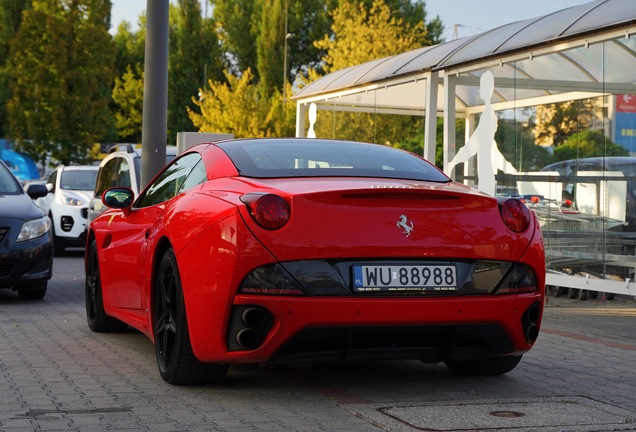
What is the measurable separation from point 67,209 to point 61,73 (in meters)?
18.0

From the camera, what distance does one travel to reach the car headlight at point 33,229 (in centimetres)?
1138

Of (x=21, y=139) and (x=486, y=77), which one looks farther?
(x=21, y=139)

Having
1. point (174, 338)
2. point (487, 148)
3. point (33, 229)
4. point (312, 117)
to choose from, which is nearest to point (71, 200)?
point (312, 117)

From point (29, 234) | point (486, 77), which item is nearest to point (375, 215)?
point (29, 234)

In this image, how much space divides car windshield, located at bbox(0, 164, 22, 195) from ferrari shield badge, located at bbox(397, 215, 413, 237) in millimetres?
7413

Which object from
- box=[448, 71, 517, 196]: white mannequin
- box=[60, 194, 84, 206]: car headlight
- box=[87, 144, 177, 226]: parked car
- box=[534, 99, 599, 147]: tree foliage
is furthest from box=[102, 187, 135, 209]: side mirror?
box=[60, 194, 84, 206]: car headlight

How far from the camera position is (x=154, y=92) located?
43.1 ft

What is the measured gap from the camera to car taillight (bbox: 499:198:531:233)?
19.7ft

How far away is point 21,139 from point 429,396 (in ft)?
117

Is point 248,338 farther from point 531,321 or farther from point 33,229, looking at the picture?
point 33,229

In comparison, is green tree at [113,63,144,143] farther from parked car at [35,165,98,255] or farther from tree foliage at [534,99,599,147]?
tree foliage at [534,99,599,147]

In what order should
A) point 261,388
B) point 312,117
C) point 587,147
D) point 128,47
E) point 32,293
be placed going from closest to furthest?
point 261,388 → point 32,293 → point 587,147 → point 312,117 → point 128,47

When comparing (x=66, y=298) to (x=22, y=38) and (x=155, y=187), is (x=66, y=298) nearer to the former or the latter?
(x=155, y=187)

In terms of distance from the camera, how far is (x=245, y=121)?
57062 millimetres
